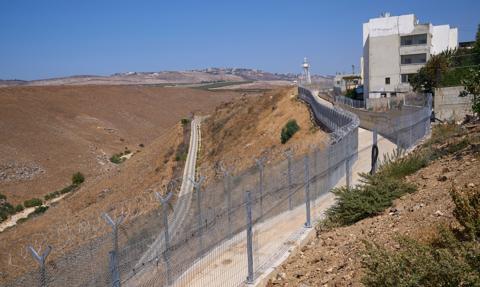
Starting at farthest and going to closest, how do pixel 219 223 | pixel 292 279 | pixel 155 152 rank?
pixel 155 152
pixel 219 223
pixel 292 279

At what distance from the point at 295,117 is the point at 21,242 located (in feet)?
73.5

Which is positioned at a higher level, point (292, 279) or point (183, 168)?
point (292, 279)

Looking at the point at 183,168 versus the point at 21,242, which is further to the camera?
the point at 183,168

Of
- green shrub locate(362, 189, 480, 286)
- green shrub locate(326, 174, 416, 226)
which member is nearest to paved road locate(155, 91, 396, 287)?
green shrub locate(326, 174, 416, 226)

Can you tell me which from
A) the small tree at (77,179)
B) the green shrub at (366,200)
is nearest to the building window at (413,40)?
the small tree at (77,179)

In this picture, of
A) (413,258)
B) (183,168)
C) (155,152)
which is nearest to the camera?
(413,258)

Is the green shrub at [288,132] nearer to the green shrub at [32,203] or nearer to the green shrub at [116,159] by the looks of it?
the green shrub at [32,203]

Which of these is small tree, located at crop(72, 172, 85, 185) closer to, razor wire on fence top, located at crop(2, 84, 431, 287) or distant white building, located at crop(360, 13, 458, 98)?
distant white building, located at crop(360, 13, 458, 98)

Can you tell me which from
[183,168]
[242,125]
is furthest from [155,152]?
[183,168]

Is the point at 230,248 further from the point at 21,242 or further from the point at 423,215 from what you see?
the point at 21,242

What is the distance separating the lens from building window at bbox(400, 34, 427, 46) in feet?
158

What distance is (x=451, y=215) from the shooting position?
7.64m

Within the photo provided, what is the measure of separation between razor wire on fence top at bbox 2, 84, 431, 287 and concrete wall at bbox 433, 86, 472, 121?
51.9 ft

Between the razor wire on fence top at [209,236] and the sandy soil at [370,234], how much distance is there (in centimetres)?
60
